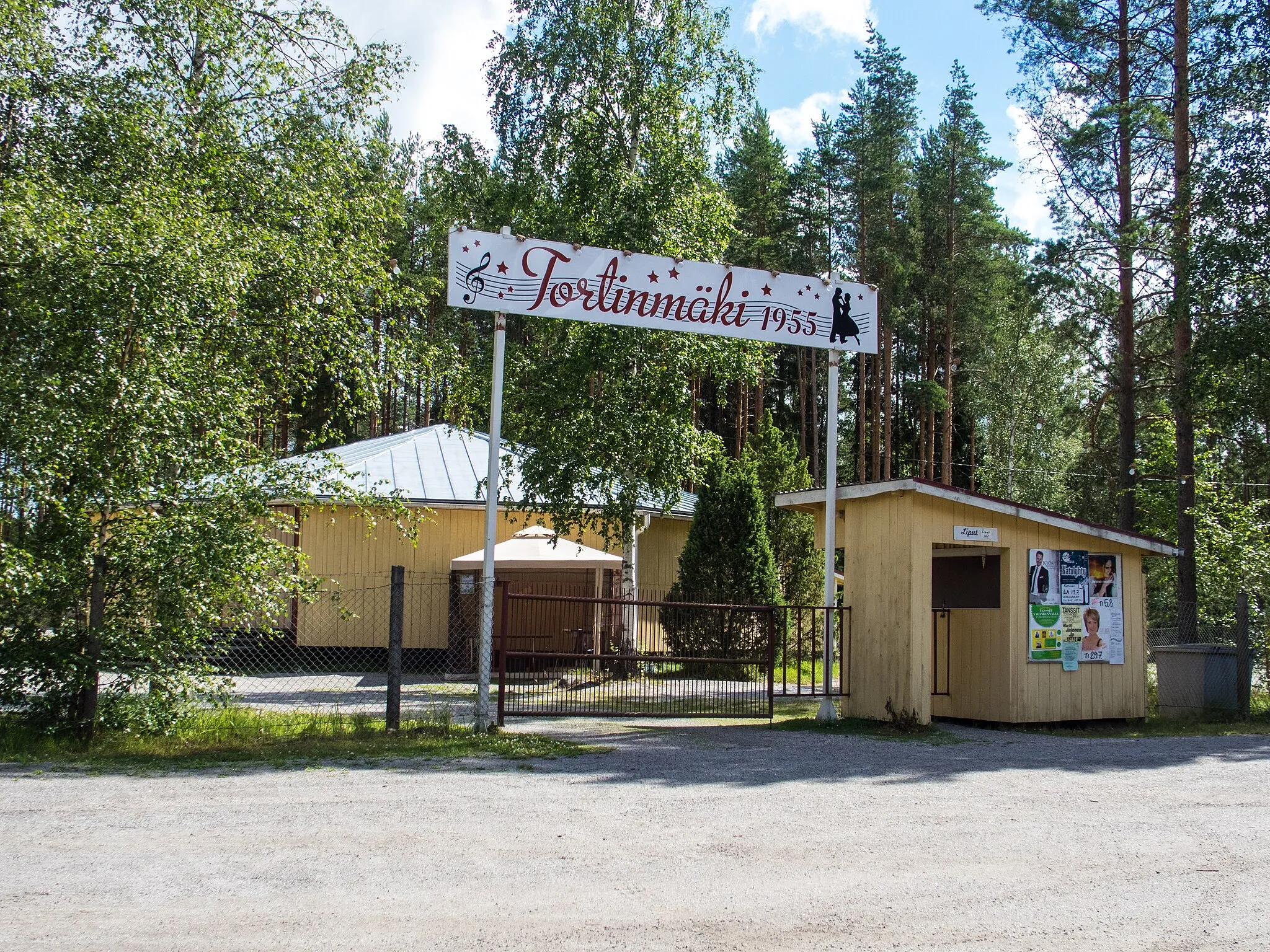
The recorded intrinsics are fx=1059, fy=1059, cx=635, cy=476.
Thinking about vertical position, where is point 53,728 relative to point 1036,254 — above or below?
below

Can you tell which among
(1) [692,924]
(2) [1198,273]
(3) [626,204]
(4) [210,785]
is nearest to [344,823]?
(4) [210,785]

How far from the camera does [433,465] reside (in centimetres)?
2230

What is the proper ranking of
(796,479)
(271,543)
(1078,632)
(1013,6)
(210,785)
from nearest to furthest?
1. (210,785)
2. (271,543)
3. (1078,632)
4. (1013,6)
5. (796,479)

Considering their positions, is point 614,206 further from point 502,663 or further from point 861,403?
point 861,403

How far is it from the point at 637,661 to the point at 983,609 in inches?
164

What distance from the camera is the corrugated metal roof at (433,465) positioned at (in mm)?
20203

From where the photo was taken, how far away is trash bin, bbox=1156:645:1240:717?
14.0 meters

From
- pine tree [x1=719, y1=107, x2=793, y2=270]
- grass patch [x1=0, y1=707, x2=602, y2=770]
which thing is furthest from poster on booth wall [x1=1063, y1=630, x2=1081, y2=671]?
pine tree [x1=719, y1=107, x2=793, y2=270]

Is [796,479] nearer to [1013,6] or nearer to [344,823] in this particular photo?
[1013,6]

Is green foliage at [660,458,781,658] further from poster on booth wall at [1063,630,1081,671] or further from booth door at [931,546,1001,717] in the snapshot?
poster on booth wall at [1063,630,1081,671]

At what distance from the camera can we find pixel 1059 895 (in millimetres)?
5203

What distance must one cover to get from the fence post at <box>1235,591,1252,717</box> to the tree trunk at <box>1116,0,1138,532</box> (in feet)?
28.2

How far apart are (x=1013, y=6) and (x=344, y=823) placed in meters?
21.9

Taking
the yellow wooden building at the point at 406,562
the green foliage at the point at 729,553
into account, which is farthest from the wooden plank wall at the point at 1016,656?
the yellow wooden building at the point at 406,562
